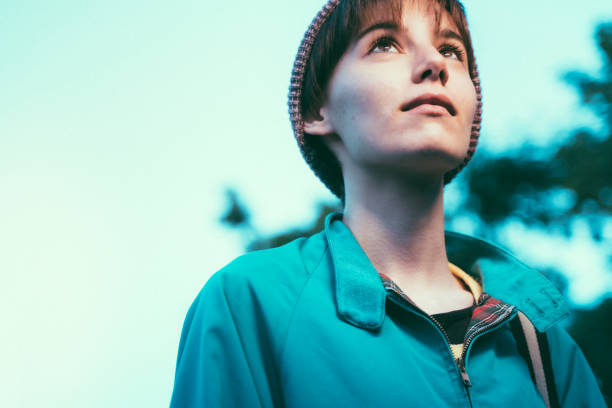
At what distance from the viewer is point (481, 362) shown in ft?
5.94

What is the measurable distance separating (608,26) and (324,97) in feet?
27.4

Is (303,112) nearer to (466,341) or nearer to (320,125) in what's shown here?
(320,125)

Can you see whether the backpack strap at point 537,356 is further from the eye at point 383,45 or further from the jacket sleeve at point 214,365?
the eye at point 383,45

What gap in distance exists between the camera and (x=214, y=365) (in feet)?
5.11

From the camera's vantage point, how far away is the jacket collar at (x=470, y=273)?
1747 mm

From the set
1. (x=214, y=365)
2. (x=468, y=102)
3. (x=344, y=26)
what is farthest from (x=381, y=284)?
(x=344, y=26)

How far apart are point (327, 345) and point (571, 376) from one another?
3.77 feet

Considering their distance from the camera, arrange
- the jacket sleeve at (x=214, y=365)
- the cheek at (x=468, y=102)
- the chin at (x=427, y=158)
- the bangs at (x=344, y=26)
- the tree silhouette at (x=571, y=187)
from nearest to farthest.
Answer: the jacket sleeve at (x=214, y=365) → the chin at (x=427, y=158) → the cheek at (x=468, y=102) → the bangs at (x=344, y=26) → the tree silhouette at (x=571, y=187)

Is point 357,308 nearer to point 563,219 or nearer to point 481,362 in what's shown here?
point 481,362

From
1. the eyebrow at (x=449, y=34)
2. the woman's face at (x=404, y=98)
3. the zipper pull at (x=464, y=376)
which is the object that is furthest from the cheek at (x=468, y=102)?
the zipper pull at (x=464, y=376)

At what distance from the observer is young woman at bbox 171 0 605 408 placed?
161 centimetres

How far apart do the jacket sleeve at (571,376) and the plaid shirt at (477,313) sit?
31 centimetres

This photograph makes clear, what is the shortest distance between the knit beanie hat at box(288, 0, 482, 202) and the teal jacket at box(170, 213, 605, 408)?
0.63 metres

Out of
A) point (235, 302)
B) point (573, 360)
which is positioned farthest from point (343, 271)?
point (573, 360)
